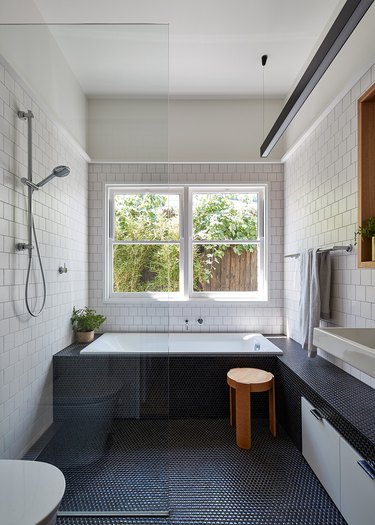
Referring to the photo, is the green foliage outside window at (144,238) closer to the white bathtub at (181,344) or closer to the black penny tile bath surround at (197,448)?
the white bathtub at (181,344)

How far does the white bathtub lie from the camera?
2.11 metres

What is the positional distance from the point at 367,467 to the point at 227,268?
103 inches

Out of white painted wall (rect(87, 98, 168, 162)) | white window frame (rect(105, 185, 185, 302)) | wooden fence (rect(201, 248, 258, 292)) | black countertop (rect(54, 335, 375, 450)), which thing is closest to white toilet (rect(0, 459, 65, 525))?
black countertop (rect(54, 335, 375, 450))

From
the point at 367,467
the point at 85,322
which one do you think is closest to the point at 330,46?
the point at 367,467

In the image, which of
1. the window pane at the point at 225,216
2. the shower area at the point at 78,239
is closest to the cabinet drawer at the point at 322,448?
the shower area at the point at 78,239

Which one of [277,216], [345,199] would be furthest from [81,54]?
[277,216]

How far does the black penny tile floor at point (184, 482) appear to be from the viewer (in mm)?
1820

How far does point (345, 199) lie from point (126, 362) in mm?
2012

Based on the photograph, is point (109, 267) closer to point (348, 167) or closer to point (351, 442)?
point (351, 442)

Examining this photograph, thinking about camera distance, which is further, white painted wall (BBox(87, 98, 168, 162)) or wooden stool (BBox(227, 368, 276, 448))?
wooden stool (BBox(227, 368, 276, 448))

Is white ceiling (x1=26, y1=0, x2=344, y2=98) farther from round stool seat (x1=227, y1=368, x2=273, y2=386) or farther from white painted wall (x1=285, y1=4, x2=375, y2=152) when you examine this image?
round stool seat (x1=227, y1=368, x2=273, y2=386)

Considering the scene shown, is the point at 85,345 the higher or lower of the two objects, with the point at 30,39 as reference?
lower

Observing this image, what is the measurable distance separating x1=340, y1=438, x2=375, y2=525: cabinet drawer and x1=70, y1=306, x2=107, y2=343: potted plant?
1636mm

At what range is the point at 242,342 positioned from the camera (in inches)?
140
